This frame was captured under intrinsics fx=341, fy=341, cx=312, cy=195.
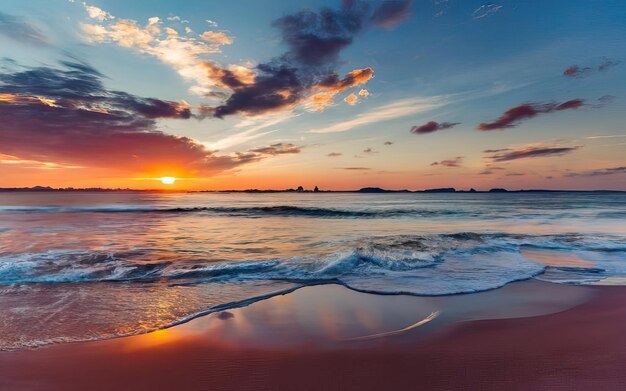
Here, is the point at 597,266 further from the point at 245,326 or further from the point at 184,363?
the point at 184,363

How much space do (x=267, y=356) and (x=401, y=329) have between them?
192 centimetres

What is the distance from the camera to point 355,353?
4.01 m

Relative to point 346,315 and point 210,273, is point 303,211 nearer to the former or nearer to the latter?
point 210,273

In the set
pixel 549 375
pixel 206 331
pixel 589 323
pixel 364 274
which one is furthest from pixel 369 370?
pixel 364 274

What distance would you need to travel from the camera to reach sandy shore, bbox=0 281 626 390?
3.41 m

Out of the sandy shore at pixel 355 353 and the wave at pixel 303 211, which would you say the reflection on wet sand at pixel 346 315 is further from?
the wave at pixel 303 211

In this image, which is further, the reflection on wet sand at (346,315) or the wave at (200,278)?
the wave at (200,278)

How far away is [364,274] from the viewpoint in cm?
811

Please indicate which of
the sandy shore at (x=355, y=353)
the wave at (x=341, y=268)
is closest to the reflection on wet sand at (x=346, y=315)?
the sandy shore at (x=355, y=353)

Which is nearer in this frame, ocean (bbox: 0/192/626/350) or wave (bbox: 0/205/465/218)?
ocean (bbox: 0/192/626/350)

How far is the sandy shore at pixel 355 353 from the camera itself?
11.2 ft

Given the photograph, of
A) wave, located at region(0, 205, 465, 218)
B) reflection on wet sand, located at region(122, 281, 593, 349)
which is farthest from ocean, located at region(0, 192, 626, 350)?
wave, located at region(0, 205, 465, 218)

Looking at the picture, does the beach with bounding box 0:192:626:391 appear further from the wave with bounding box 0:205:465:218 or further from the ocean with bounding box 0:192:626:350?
the wave with bounding box 0:205:465:218

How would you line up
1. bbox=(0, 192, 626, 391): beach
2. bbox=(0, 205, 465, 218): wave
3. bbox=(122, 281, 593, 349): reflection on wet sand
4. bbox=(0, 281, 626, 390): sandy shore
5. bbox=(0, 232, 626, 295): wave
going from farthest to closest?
bbox=(0, 205, 465, 218): wave
bbox=(0, 232, 626, 295): wave
bbox=(122, 281, 593, 349): reflection on wet sand
bbox=(0, 192, 626, 391): beach
bbox=(0, 281, 626, 390): sandy shore
